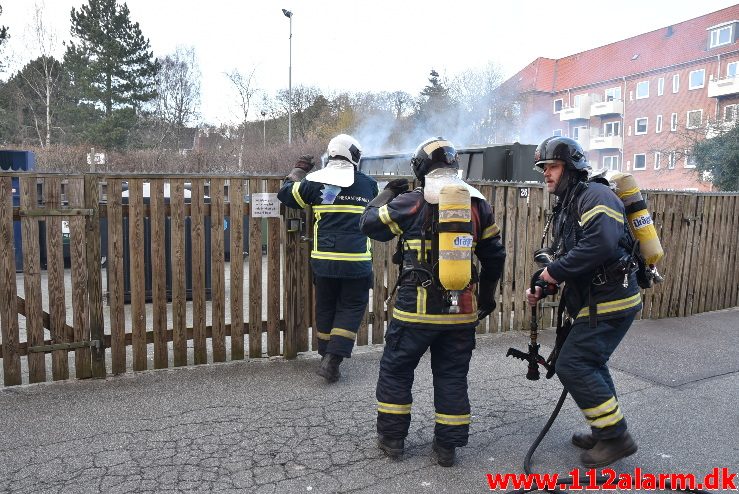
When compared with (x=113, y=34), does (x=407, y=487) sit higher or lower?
lower

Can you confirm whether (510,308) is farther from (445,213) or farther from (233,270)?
(445,213)

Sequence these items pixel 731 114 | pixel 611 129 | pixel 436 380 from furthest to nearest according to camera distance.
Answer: pixel 611 129, pixel 731 114, pixel 436 380

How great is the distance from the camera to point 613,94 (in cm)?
4062

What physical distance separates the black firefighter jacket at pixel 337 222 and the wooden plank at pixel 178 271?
864 millimetres

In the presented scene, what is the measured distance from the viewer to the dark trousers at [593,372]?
334cm

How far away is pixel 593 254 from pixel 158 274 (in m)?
3.38

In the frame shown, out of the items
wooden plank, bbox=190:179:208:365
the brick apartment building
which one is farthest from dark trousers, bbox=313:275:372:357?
the brick apartment building

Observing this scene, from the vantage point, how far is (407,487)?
3.17 m

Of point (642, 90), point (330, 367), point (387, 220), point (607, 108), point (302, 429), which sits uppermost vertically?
point (642, 90)

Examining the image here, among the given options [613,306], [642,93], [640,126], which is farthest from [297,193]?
[640,126]

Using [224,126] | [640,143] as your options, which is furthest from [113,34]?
[640,143]

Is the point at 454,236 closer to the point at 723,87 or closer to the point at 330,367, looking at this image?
the point at 330,367

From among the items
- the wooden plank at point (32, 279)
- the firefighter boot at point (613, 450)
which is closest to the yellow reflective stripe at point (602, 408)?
the firefighter boot at point (613, 450)

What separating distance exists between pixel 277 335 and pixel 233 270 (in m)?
0.71
